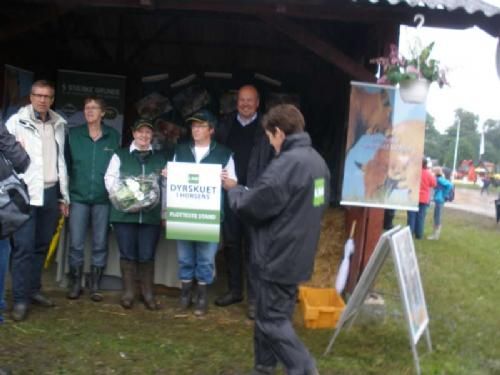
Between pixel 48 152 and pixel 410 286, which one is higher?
pixel 48 152

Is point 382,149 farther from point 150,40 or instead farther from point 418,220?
point 418,220

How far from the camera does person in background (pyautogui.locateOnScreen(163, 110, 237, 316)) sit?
17.5 feet

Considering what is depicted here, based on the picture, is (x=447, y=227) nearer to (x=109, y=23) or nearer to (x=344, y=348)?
(x=109, y=23)

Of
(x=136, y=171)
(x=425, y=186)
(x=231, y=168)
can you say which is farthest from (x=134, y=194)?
(x=425, y=186)

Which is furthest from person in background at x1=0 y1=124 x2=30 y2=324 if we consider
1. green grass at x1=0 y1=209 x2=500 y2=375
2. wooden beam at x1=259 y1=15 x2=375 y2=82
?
wooden beam at x1=259 y1=15 x2=375 y2=82

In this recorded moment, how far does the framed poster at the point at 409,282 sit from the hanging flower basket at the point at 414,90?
104cm

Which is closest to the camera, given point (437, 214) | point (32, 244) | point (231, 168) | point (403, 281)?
point (403, 281)

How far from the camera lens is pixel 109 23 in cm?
848

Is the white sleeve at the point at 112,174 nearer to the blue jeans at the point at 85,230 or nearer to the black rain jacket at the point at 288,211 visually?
the blue jeans at the point at 85,230

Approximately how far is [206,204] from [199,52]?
13.5 feet

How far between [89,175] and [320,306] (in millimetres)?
2449

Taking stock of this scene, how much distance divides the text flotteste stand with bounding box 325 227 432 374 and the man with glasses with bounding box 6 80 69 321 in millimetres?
2550

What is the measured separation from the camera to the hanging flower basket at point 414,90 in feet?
15.6

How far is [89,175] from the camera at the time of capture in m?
5.40
